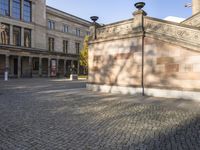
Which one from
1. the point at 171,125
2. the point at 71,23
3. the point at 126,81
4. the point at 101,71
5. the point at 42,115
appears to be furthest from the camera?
the point at 71,23

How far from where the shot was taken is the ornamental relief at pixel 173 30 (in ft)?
31.9

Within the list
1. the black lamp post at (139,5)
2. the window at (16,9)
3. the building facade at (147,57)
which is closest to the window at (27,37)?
the window at (16,9)

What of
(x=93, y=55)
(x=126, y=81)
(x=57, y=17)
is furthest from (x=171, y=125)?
(x=57, y=17)

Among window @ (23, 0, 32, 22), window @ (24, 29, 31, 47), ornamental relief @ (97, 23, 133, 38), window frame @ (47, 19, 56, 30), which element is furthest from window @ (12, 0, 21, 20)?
ornamental relief @ (97, 23, 133, 38)

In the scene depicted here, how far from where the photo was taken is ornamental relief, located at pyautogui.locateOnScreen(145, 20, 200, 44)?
31.9 ft

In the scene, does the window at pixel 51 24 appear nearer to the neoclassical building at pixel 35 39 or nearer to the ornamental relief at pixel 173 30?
the neoclassical building at pixel 35 39

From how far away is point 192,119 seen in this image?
5.99m

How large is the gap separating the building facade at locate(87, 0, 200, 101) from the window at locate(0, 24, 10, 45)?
2676 cm

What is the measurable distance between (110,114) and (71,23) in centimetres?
4684

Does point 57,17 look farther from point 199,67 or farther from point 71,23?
point 199,67

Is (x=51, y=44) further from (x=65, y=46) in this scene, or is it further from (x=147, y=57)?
(x=147, y=57)

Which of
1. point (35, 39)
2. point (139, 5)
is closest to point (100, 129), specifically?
point (139, 5)

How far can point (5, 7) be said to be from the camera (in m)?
35.9

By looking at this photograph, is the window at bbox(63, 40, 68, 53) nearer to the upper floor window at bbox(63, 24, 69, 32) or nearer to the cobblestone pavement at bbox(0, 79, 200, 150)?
the upper floor window at bbox(63, 24, 69, 32)
